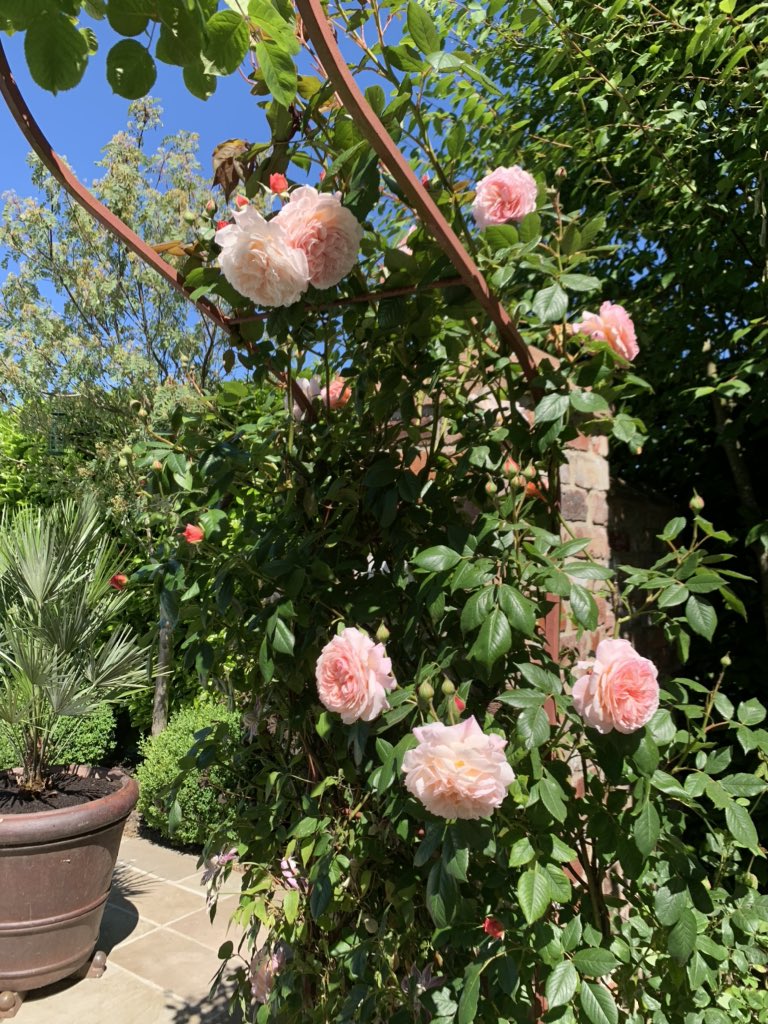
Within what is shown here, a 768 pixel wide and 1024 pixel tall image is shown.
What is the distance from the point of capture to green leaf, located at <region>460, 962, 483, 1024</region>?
103 cm

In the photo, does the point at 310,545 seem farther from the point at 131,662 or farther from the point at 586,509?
the point at 131,662

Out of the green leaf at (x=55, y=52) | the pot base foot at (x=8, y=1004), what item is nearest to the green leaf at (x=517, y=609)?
the green leaf at (x=55, y=52)

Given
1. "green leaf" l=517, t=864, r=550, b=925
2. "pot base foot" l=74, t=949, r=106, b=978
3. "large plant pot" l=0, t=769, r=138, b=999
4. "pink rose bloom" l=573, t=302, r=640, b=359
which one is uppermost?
"pink rose bloom" l=573, t=302, r=640, b=359

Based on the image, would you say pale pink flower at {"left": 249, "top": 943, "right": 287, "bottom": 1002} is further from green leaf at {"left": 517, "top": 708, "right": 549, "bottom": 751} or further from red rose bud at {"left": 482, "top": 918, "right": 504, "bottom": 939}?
green leaf at {"left": 517, "top": 708, "right": 549, "bottom": 751}

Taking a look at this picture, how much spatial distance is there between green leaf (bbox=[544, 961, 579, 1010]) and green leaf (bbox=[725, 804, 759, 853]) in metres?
0.34

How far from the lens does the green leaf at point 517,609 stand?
3.35 feet

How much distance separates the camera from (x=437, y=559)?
3.62 feet

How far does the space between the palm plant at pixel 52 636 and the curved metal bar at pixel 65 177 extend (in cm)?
189

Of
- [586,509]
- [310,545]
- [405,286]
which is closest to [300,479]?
[310,545]

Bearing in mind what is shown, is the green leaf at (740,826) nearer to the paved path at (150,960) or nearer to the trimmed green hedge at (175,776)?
the paved path at (150,960)

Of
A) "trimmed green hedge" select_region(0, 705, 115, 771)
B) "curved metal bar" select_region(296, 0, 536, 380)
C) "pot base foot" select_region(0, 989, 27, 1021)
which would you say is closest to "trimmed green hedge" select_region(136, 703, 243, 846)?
"trimmed green hedge" select_region(0, 705, 115, 771)

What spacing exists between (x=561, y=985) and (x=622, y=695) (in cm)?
44

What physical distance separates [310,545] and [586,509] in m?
1.16

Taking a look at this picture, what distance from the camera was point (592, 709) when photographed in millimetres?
1002
